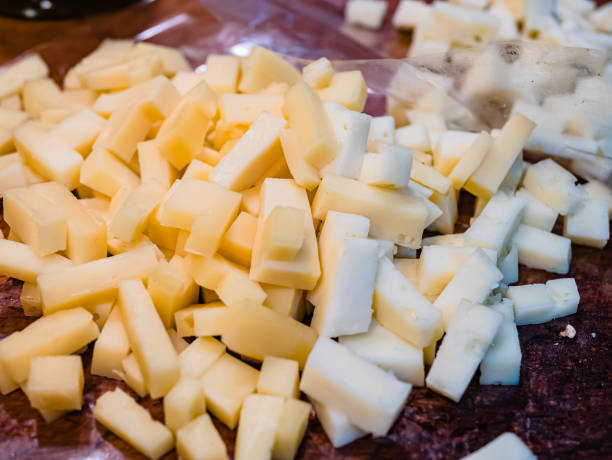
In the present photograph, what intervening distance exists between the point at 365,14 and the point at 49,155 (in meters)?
1.64

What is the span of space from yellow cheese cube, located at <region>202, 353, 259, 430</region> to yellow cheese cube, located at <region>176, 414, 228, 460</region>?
46mm

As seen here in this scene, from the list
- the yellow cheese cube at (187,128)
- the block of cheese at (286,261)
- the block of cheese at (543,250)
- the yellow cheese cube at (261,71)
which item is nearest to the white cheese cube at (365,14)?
the yellow cheese cube at (261,71)

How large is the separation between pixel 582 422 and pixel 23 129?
177 cm

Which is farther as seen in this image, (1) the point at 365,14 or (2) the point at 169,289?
(1) the point at 365,14

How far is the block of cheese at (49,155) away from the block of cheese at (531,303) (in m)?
1.29

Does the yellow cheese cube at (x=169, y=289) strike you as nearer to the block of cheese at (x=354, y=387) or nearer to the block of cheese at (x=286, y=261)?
the block of cheese at (x=286, y=261)

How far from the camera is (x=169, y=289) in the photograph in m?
1.43

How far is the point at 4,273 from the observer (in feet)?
5.12

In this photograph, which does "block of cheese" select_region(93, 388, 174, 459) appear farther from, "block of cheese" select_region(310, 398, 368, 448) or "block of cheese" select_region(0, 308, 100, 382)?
"block of cheese" select_region(310, 398, 368, 448)

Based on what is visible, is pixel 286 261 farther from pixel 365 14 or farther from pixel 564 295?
pixel 365 14

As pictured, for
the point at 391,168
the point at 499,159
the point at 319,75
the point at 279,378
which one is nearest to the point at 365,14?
the point at 319,75

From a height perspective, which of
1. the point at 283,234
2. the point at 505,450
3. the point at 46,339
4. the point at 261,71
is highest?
the point at 261,71

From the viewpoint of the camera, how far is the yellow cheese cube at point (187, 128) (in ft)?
5.40

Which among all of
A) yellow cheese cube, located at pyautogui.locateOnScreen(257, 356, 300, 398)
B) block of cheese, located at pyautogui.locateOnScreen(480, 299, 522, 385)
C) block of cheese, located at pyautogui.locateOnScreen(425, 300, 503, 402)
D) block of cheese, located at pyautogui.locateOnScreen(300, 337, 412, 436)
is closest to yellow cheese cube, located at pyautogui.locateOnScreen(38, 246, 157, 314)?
yellow cheese cube, located at pyautogui.locateOnScreen(257, 356, 300, 398)
